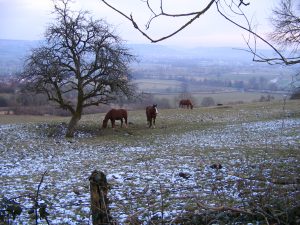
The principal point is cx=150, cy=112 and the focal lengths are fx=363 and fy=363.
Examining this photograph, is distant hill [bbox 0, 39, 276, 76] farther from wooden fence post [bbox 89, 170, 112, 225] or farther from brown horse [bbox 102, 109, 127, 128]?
brown horse [bbox 102, 109, 127, 128]

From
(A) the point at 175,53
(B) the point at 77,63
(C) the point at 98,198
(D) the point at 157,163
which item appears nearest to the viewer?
(C) the point at 98,198

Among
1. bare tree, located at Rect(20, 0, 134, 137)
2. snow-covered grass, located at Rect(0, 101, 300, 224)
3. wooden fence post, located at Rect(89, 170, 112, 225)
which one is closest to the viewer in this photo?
wooden fence post, located at Rect(89, 170, 112, 225)

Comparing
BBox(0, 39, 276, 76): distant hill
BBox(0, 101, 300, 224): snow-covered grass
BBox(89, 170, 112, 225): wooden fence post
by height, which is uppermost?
BBox(0, 39, 276, 76): distant hill

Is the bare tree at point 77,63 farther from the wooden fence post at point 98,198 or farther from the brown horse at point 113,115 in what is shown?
the wooden fence post at point 98,198

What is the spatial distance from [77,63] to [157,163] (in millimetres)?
11265

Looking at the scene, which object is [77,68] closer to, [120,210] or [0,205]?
[120,210]

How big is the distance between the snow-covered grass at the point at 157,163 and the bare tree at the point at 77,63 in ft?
8.86

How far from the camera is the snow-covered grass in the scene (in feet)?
18.1

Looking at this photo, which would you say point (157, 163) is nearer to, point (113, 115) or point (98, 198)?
point (98, 198)

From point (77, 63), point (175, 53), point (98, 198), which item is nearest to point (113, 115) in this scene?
point (77, 63)

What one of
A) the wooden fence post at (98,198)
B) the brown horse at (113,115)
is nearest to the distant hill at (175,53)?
the wooden fence post at (98,198)

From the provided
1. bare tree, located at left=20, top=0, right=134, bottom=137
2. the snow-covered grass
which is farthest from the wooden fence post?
bare tree, located at left=20, top=0, right=134, bottom=137

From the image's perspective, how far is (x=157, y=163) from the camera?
36.6 feet

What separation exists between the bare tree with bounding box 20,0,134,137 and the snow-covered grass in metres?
2.70
